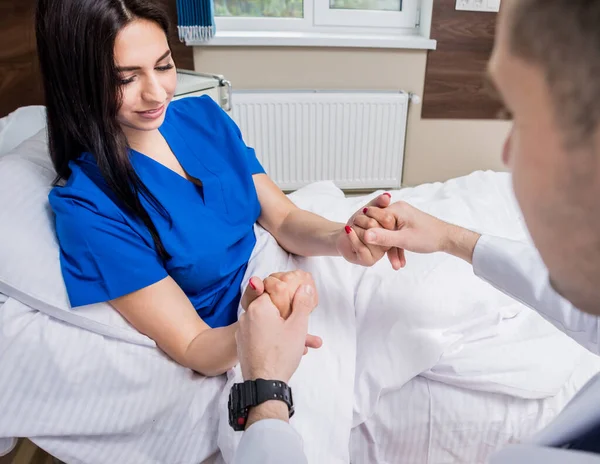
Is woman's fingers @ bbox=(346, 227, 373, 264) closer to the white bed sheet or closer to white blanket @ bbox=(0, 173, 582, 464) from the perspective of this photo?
white blanket @ bbox=(0, 173, 582, 464)

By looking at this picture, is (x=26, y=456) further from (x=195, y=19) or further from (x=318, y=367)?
(x=195, y=19)

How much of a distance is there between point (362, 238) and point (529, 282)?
353 millimetres

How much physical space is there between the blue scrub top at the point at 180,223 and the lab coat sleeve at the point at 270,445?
1.29 ft

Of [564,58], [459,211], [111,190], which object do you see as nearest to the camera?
[564,58]

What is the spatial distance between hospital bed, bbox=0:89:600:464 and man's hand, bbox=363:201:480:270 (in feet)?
0.33

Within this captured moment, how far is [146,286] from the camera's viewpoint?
3.15 ft

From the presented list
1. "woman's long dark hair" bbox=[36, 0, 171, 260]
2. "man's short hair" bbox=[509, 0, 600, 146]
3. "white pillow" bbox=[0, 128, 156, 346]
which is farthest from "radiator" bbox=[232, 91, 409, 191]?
"man's short hair" bbox=[509, 0, 600, 146]

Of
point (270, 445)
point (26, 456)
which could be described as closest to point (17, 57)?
point (26, 456)

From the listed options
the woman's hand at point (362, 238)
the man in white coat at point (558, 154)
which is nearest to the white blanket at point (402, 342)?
the woman's hand at point (362, 238)

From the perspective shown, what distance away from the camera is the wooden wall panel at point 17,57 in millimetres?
1791

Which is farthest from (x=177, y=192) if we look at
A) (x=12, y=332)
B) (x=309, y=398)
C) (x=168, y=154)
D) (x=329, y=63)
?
(x=329, y=63)

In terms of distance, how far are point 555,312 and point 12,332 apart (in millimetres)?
1001

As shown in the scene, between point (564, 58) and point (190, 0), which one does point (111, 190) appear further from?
point (190, 0)

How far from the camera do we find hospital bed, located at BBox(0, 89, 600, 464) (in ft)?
3.02
